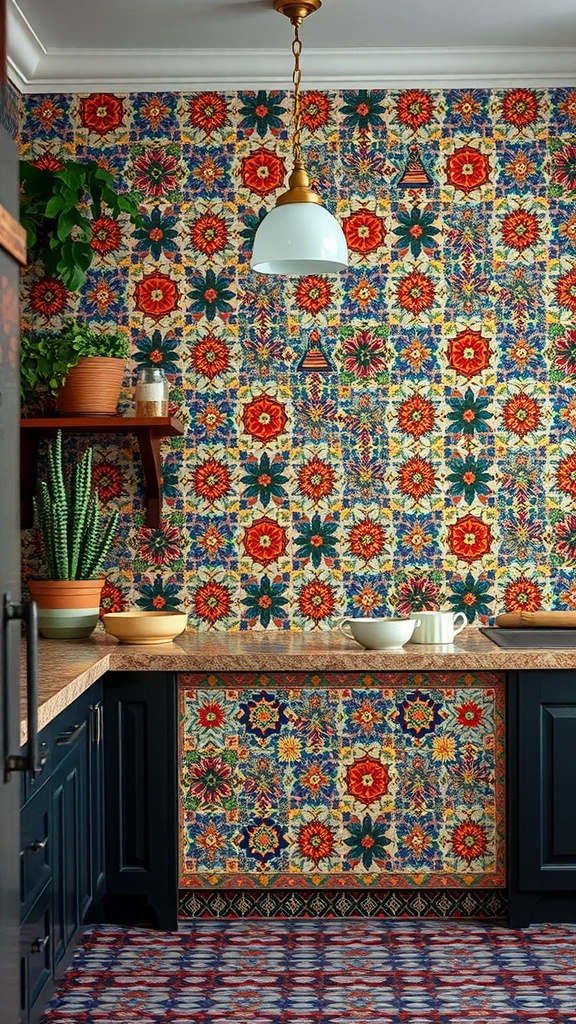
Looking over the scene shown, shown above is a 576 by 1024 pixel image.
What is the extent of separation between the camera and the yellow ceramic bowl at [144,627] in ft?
12.3

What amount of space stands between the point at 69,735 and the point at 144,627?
715 mm

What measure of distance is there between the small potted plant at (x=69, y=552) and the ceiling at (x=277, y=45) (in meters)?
1.34

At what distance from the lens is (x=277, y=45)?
13.3 feet

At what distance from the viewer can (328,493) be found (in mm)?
4191

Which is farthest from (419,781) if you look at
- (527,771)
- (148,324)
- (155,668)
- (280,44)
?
(280,44)

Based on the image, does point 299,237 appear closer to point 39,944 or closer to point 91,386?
point 91,386

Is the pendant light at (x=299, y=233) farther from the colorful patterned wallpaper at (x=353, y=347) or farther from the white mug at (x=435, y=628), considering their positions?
the white mug at (x=435, y=628)

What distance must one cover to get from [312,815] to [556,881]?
78cm

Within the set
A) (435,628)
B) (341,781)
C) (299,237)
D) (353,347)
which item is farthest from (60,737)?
(353,347)

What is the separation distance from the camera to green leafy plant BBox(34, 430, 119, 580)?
3943 millimetres

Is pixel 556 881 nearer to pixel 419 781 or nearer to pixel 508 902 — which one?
pixel 508 902

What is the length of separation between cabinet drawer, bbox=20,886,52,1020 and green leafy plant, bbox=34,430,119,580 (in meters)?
1.41

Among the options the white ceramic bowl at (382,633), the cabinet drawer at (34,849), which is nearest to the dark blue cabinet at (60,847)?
the cabinet drawer at (34,849)

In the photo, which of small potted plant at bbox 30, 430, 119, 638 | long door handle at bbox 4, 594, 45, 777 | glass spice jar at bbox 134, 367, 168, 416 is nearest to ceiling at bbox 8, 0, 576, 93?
glass spice jar at bbox 134, 367, 168, 416
